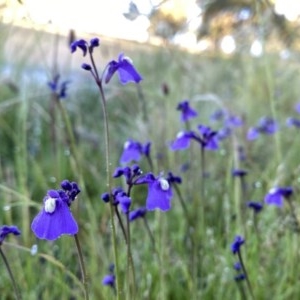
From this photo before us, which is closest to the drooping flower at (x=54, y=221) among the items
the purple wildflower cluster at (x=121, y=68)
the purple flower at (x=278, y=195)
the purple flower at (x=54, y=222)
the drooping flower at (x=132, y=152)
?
the purple flower at (x=54, y=222)

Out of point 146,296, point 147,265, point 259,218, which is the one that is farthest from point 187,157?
point 146,296

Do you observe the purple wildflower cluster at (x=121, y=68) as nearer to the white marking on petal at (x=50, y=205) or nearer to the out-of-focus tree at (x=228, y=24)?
the white marking on petal at (x=50, y=205)

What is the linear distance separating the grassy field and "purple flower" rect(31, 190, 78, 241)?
0.42 feet

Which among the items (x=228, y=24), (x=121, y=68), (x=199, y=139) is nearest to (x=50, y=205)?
(x=121, y=68)

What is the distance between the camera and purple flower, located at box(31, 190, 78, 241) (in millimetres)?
1055

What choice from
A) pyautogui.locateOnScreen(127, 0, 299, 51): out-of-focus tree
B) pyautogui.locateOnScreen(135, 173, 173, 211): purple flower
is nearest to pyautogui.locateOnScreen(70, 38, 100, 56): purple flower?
pyautogui.locateOnScreen(135, 173, 173, 211): purple flower

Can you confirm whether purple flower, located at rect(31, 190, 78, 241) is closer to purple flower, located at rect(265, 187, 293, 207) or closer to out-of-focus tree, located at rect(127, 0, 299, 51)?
purple flower, located at rect(265, 187, 293, 207)

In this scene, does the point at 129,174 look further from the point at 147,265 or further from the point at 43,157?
the point at 43,157

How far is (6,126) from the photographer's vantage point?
3.56 m

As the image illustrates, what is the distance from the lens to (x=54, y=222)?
1061 mm

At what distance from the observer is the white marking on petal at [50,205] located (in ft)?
3.50

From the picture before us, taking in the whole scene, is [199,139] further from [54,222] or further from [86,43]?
[54,222]

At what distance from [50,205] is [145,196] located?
2090 millimetres

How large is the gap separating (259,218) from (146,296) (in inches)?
29.0
